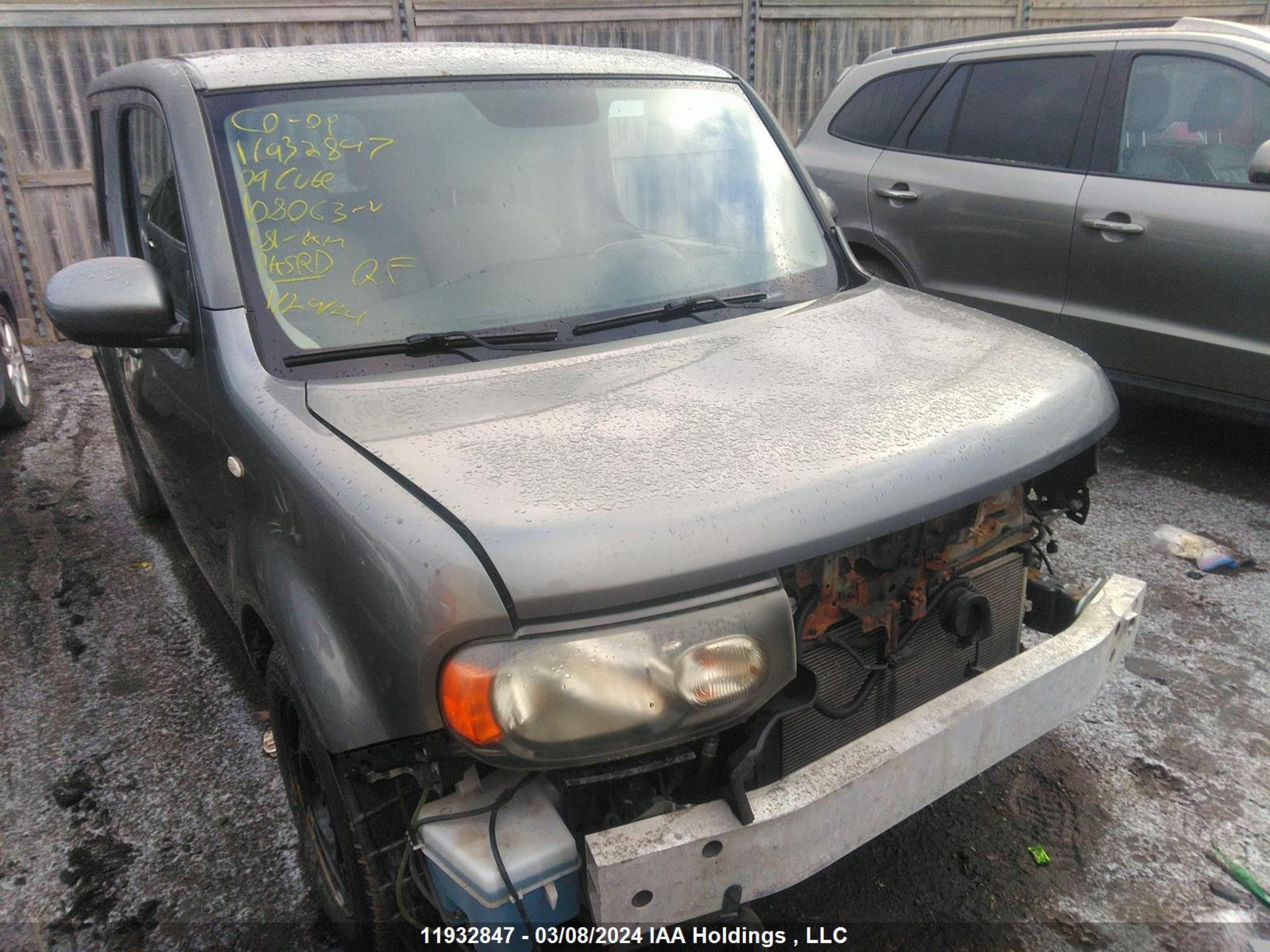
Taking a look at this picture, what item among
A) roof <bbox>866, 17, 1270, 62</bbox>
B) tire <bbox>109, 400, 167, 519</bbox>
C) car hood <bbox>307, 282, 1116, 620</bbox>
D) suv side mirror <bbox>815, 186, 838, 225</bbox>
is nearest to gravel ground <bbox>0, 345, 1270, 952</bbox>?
tire <bbox>109, 400, 167, 519</bbox>

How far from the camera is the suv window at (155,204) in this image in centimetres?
244

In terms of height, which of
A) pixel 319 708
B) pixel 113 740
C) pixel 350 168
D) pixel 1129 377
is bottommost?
pixel 113 740

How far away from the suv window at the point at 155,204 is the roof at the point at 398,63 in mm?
216

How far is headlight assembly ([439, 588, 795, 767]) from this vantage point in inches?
60.0

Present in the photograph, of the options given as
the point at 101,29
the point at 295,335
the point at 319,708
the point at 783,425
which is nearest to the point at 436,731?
the point at 319,708

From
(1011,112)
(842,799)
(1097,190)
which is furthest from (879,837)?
(1011,112)

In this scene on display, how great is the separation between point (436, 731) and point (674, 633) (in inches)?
16.9

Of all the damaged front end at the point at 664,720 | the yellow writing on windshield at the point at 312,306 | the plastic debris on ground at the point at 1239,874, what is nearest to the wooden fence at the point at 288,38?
the yellow writing on windshield at the point at 312,306

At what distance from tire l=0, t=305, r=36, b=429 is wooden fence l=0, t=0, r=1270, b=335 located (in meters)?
2.10

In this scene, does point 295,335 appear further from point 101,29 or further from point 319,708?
point 101,29

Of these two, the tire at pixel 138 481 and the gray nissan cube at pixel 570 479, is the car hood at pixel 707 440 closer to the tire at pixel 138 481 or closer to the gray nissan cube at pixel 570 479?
the gray nissan cube at pixel 570 479

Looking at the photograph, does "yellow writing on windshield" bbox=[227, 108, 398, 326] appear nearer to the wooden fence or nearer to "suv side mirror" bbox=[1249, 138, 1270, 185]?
"suv side mirror" bbox=[1249, 138, 1270, 185]

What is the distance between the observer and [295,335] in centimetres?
218

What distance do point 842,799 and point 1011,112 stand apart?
14.1 feet
